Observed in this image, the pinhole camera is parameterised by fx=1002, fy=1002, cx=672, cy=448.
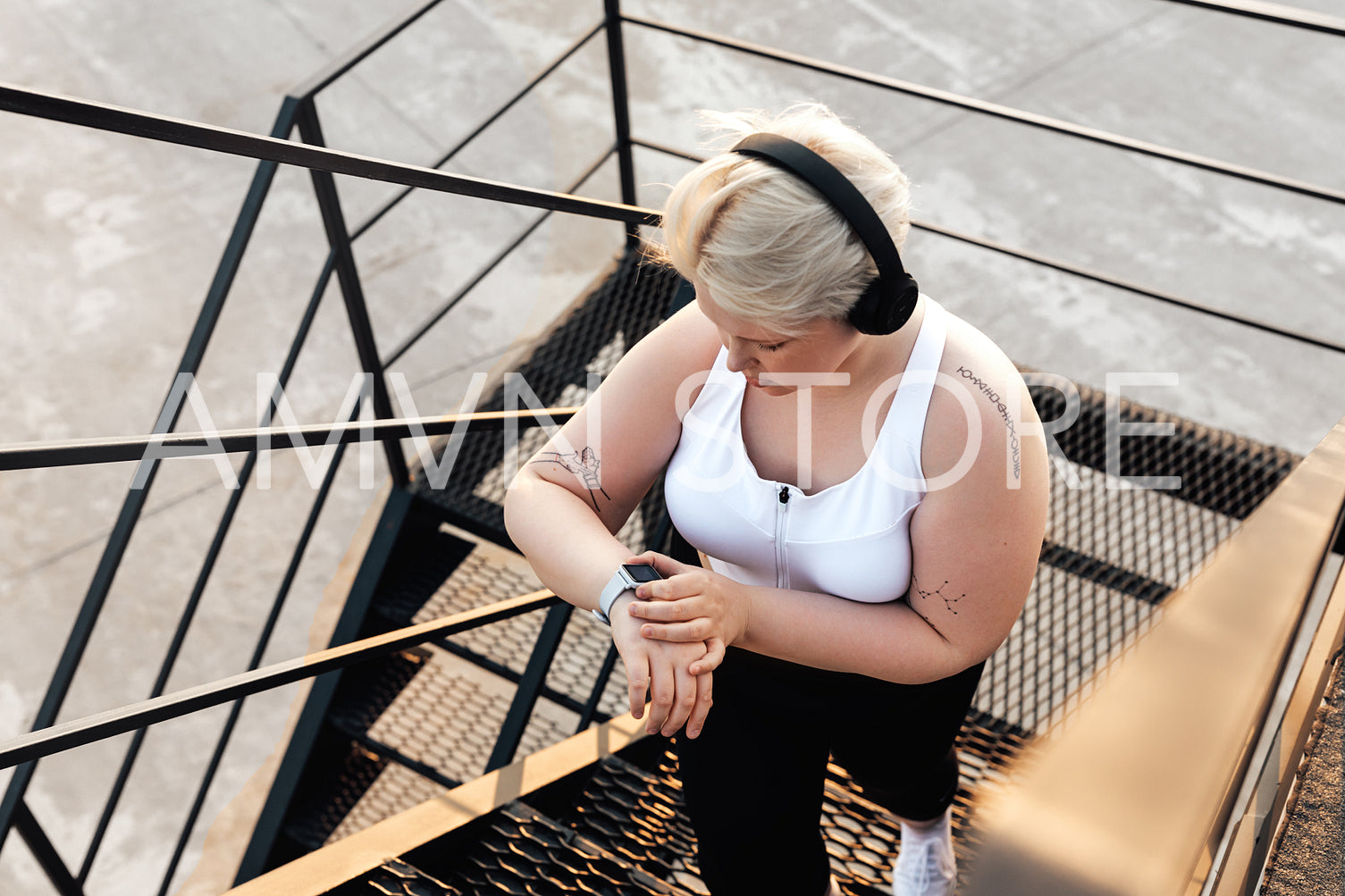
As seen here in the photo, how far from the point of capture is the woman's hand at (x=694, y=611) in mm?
957

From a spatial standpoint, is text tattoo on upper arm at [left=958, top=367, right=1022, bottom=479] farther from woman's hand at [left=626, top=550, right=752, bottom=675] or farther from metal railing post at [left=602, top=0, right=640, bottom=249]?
metal railing post at [left=602, top=0, right=640, bottom=249]

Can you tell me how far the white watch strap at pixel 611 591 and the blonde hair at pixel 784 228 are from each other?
0.29 m

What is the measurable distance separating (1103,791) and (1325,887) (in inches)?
11.3

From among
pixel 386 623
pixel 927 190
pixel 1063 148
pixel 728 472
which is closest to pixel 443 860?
pixel 728 472

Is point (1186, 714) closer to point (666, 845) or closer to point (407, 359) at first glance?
point (666, 845)

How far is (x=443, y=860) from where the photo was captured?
4.92 feet

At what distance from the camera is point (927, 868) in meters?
1.48

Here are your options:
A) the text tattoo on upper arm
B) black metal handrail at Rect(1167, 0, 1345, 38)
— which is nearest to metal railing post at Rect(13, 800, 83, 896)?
the text tattoo on upper arm

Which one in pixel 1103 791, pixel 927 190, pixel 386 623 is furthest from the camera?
pixel 927 190

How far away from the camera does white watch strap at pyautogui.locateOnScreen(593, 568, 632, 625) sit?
39.5 inches

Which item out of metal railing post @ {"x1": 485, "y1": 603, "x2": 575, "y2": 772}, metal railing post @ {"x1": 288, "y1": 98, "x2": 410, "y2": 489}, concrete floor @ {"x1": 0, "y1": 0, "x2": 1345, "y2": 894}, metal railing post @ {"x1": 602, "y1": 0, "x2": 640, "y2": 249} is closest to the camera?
metal railing post @ {"x1": 288, "y1": 98, "x2": 410, "y2": 489}

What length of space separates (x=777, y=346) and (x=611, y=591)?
0.97 feet

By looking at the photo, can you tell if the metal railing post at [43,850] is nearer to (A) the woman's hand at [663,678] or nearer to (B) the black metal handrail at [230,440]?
(B) the black metal handrail at [230,440]

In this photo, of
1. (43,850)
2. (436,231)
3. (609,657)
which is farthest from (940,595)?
(436,231)
